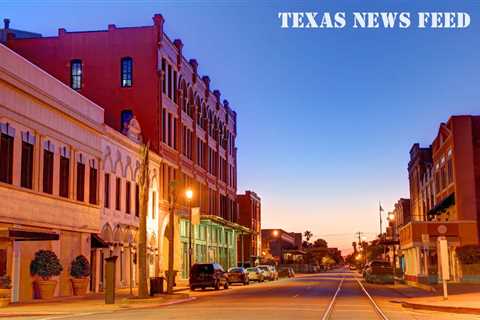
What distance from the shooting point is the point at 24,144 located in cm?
3325

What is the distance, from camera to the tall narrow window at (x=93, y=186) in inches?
1655

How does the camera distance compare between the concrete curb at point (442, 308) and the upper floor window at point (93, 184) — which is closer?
the concrete curb at point (442, 308)

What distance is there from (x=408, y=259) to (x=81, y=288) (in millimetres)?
39869

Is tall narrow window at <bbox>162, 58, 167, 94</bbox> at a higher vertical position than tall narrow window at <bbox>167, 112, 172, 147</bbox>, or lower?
higher

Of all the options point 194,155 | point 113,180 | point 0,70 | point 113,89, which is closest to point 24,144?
point 0,70

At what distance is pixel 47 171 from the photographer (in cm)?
3594

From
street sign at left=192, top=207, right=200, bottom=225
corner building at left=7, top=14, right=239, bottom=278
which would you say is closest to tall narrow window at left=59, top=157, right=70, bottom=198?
corner building at left=7, top=14, right=239, bottom=278

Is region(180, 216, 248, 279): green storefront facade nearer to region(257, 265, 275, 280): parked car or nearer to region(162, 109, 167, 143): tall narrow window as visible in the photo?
region(257, 265, 275, 280): parked car

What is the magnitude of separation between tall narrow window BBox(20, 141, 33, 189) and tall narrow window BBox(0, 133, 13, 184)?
1.36 metres

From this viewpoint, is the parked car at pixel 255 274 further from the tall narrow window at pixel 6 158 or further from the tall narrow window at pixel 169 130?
the tall narrow window at pixel 6 158

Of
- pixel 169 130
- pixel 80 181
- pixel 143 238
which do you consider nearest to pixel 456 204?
pixel 169 130

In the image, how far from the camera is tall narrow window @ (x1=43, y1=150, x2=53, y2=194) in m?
35.6

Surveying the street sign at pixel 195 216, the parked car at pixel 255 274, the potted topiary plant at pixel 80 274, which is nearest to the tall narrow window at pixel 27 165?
the potted topiary plant at pixel 80 274

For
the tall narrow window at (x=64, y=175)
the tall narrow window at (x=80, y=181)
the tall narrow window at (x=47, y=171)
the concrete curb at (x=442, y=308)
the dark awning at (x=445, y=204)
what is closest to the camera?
the concrete curb at (x=442, y=308)
